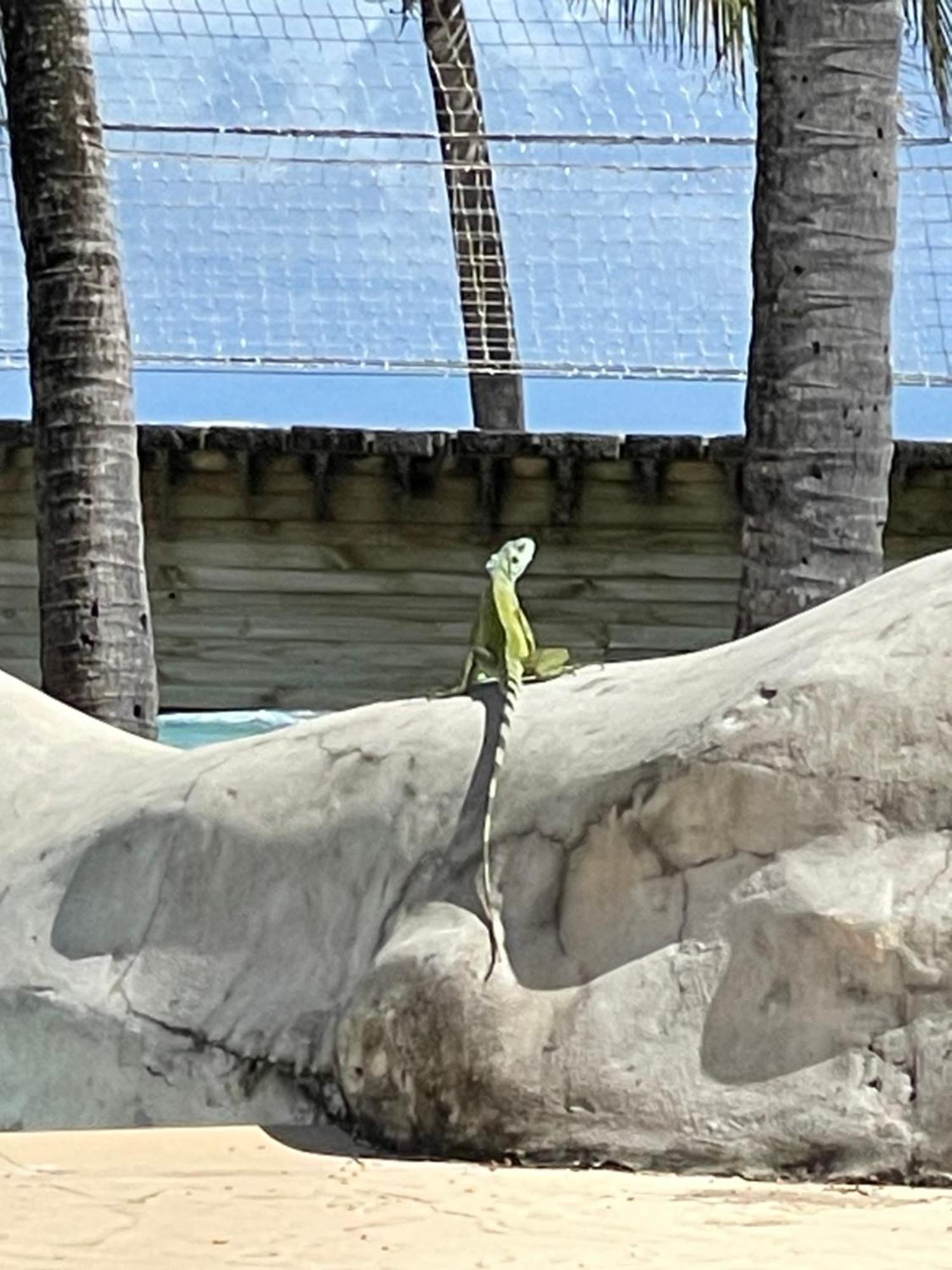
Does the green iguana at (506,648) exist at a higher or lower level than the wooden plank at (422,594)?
lower

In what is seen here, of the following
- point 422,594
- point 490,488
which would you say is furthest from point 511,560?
point 422,594

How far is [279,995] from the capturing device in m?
5.34

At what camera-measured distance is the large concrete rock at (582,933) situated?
452 centimetres

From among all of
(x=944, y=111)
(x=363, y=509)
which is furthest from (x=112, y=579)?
(x=944, y=111)

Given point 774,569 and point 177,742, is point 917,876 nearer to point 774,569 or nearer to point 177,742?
point 774,569

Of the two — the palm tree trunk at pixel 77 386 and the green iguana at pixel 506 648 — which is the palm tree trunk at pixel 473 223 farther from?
the green iguana at pixel 506 648

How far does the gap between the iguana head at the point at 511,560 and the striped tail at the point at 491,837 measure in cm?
54

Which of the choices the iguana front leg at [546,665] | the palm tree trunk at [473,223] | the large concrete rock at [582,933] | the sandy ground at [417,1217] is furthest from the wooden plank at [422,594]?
the sandy ground at [417,1217]

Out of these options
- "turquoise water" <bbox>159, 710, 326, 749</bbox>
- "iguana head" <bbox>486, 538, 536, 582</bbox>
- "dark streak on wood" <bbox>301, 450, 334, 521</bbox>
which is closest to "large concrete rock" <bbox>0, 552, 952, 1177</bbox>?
"iguana head" <bbox>486, 538, 536, 582</bbox>

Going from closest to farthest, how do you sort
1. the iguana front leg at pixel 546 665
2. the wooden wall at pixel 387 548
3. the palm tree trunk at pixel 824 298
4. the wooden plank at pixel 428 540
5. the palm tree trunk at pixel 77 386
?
the iguana front leg at pixel 546 665 < the palm tree trunk at pixel 824 298 < the palm tree trunk at pixel 77 386 < the wooden wall at pixel 387 548 < the wooden plank at pixel 428 540

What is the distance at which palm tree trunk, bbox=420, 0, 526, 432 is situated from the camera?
15.5 meters

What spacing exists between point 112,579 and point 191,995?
329 cm

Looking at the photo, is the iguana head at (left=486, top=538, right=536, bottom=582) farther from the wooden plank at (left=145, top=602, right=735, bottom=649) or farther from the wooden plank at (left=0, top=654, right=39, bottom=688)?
the wooden plank at (left=0, top=654, right=39, bottom=688)

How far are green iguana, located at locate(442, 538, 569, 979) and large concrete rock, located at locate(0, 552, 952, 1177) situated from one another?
103 mm
